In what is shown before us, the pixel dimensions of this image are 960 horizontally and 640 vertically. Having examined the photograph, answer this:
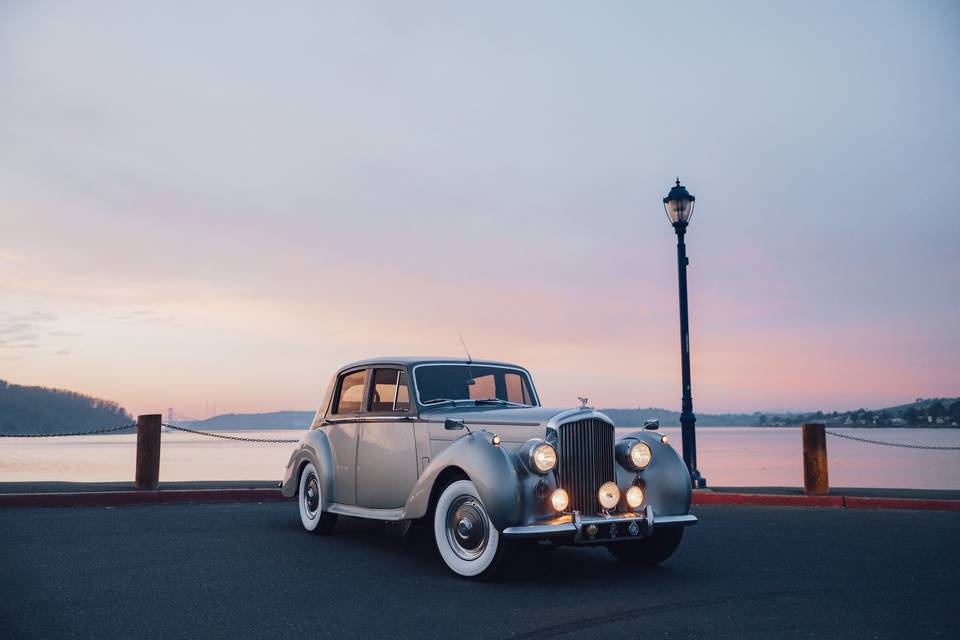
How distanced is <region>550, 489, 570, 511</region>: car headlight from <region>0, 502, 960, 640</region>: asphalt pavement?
1.96ft

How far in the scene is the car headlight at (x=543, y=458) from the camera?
21.0 ft

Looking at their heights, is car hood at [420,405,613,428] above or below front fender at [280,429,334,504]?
above

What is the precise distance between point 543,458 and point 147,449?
8.32m

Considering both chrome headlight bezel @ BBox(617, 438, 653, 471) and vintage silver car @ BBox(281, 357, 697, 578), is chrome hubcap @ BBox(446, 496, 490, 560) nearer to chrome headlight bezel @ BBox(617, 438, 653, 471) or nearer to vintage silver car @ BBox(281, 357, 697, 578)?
vintage silver car @ BBox(281, 357, 697, 578)

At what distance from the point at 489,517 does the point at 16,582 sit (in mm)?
3594

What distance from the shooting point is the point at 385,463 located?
8.18 meters

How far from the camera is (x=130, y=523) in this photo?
9742 mm

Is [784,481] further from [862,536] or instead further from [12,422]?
[12,422]

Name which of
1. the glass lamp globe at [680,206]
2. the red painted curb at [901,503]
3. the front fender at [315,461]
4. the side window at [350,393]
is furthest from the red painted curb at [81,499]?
the red painted curb at [901,503]

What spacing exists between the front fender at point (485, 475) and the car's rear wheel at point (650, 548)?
4.73 ft

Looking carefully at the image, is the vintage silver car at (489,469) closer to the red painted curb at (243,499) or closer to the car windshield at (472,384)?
the car windshield at (472,384)

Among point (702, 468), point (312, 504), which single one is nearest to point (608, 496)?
point (312, 504)

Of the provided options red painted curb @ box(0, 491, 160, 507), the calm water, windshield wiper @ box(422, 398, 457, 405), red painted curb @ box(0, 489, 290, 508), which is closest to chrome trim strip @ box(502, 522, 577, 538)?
windshield wiper @ box(422, 398, 457, 405)

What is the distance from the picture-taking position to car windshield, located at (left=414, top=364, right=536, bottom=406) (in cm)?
827
